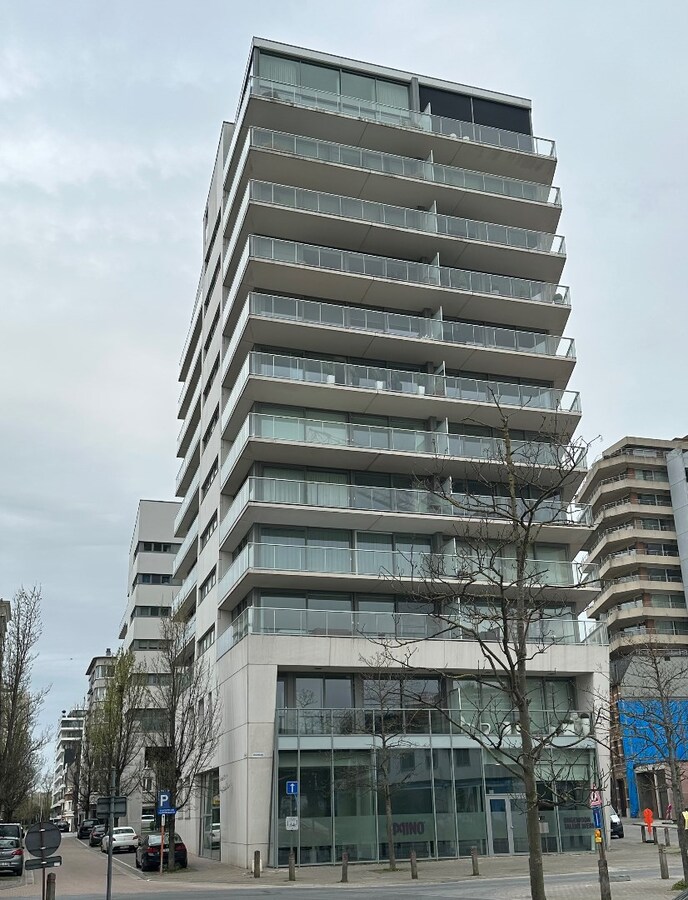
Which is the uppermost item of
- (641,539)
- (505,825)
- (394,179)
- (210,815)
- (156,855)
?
(394,179)

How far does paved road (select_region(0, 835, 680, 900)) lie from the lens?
21.7m

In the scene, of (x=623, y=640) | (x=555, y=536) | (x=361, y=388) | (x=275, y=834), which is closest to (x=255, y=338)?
(x=361, y=388)

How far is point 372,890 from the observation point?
24.4 m

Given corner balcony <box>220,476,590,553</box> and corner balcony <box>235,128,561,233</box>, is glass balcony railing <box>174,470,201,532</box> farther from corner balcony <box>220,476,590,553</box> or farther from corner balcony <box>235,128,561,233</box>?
corner balcony <box>235,128,561,233</box>

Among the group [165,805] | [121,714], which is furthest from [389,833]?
[121,714]

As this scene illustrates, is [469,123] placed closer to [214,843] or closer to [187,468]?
[187,468]

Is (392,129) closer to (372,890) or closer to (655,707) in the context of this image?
(655,707)

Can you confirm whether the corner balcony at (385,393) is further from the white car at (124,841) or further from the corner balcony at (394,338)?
the white car at (124,841)

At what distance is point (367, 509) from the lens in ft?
123

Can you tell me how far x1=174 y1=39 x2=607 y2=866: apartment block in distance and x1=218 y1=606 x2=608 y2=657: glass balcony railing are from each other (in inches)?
3.6

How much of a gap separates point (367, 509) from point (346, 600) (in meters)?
3.76

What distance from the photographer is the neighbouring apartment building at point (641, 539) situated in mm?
80750

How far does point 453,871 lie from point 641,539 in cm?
5924

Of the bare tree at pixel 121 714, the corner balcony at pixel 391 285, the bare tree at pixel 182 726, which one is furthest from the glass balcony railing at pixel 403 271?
the bare tree at pixel 121 714
